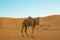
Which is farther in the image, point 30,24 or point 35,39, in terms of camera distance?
point 30,24

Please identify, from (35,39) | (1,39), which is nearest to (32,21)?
(35,39)

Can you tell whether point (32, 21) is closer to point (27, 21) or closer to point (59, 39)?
point (27, 21)

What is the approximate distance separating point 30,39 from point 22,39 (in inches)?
25.7

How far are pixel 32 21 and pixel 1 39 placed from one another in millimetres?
3485

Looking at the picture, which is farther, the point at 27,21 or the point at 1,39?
the point at 27,21

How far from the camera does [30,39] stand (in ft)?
46.6

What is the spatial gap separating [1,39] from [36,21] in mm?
3919

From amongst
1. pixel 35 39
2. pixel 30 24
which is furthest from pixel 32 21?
pixel 35 39

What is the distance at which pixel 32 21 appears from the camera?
16.2m

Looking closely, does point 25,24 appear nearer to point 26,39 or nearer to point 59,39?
point 26,39

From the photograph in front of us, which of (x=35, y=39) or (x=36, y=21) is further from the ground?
(x=36, y=21)

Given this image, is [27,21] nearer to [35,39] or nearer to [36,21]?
[36,21]

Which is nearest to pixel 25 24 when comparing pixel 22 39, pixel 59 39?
pixel 22 39

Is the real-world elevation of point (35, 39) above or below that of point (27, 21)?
below
